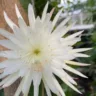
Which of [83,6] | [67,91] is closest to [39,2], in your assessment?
[67,91]

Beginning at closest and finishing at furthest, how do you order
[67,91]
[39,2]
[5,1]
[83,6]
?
1. [5,1]
2. [67,91]
3. [39,2]
4. [83,6]

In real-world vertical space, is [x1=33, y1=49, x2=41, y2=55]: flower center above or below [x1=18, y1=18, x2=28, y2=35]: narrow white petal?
below

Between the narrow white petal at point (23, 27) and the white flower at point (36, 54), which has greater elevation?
the narrow white petal at point (23, 27)

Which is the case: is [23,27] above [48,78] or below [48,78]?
above

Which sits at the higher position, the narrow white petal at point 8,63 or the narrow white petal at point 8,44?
the narrow white petal at point 8,44

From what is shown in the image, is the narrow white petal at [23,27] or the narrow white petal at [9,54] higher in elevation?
the narrow white petal at [23,27]

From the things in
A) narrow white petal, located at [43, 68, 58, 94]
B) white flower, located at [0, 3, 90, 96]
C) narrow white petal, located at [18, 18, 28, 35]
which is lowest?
narrow white petal, located at [43, 68, 58, 94]

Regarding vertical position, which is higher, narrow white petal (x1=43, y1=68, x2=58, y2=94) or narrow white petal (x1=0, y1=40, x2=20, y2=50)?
narrow white petal (x1=0, y1=40, x2=20, y2=50)

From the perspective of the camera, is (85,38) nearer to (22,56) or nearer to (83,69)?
(83,69)

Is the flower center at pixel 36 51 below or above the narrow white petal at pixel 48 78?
above

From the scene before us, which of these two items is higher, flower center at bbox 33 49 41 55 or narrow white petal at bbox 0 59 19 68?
flower center at bbox 33 49 41 55

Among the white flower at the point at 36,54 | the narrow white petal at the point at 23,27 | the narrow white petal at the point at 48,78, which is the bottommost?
the narrow white petal at the point at 48,78
